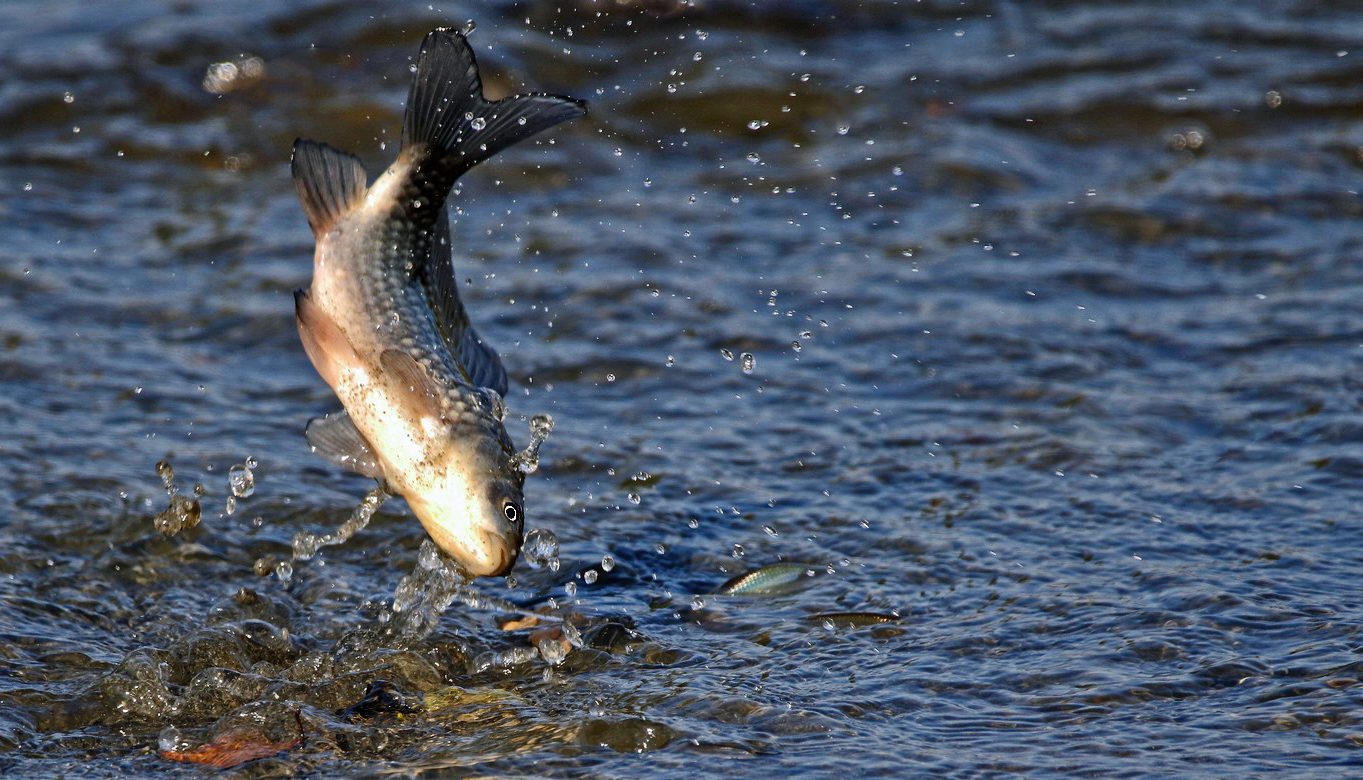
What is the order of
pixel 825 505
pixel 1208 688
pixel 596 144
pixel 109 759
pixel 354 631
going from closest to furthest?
1. pixel 109 759
2. pixel 1208 688
3. pixel 354 631
4. pixel 825 505
5. pixel 596 144

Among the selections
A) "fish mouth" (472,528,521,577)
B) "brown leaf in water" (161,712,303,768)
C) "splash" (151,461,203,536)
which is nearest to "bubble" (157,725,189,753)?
"brown leaf in water" (161,712,303,768)

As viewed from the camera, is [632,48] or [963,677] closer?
[963,677]

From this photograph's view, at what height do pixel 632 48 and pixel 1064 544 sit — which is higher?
pixel 632 48

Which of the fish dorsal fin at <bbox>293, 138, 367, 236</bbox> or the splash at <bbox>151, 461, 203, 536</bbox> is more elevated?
the fish dorsal fin at <bbox>293, 138, 367, 236</bbox>

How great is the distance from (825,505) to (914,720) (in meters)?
1.56

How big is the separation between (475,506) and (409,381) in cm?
37

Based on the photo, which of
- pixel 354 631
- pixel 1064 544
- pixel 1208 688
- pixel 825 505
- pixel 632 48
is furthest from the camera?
pixel 632 48

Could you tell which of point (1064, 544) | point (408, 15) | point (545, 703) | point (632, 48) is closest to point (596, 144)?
point (632, 48)

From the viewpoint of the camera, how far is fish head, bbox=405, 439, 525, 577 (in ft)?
12.6

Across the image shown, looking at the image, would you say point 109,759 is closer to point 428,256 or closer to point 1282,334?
point 428,256

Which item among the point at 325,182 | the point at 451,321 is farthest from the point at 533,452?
the point at 325,182

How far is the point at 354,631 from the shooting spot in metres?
4.62

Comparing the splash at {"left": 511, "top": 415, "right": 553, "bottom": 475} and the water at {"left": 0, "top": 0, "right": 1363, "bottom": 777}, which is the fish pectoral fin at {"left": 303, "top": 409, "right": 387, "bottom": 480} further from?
the water at {"left": 0, "top": 0, "right": 1363, "bottom": 777}

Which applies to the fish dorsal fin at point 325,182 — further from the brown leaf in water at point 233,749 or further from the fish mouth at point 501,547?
the brown leaf in water at point 233,749
